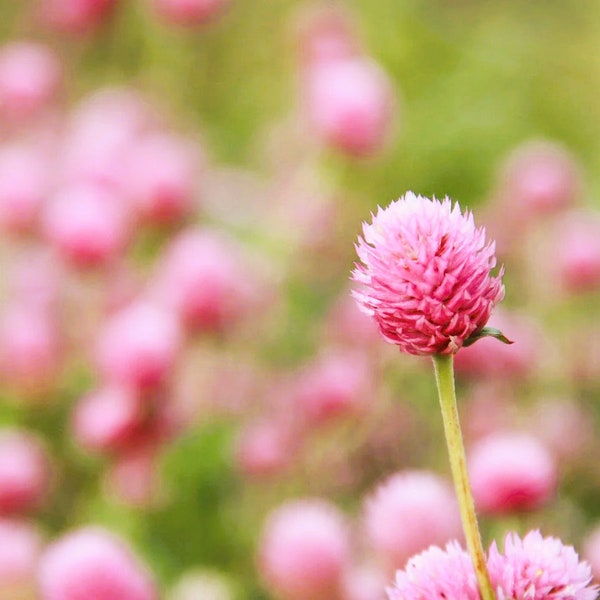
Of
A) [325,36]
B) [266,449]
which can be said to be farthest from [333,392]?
[325,36]

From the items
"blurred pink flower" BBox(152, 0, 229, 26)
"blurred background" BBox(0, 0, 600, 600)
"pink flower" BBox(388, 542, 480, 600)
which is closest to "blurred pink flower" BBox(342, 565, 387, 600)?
"blurred background" BBox(0, 0, 600, 600)

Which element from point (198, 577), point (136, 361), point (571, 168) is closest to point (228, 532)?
point (198, 577)

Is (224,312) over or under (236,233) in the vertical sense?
under

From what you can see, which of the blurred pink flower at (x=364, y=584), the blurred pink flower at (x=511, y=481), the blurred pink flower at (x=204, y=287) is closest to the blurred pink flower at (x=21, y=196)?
the blurred pink flower at (x=204, y=287)

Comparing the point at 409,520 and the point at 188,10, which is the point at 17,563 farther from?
the point at 188,10

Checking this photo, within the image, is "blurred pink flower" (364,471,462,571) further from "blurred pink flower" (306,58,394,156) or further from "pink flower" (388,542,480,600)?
"blurred pink flower" (306,58,394,156)

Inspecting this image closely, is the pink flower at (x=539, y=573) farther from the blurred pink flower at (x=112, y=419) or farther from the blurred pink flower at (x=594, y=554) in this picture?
the blurred pink flower at (x=112, y=419)

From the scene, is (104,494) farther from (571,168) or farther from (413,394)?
(571,168)

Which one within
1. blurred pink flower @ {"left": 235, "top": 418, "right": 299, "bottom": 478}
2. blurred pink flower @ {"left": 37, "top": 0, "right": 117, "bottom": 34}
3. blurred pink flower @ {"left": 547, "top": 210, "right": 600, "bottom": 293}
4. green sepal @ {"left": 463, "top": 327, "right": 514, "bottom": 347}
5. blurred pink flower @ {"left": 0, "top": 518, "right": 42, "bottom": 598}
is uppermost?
blurred pink flower @ {"left": 37, "top": 0, "right": 117, "bottom": 34}
